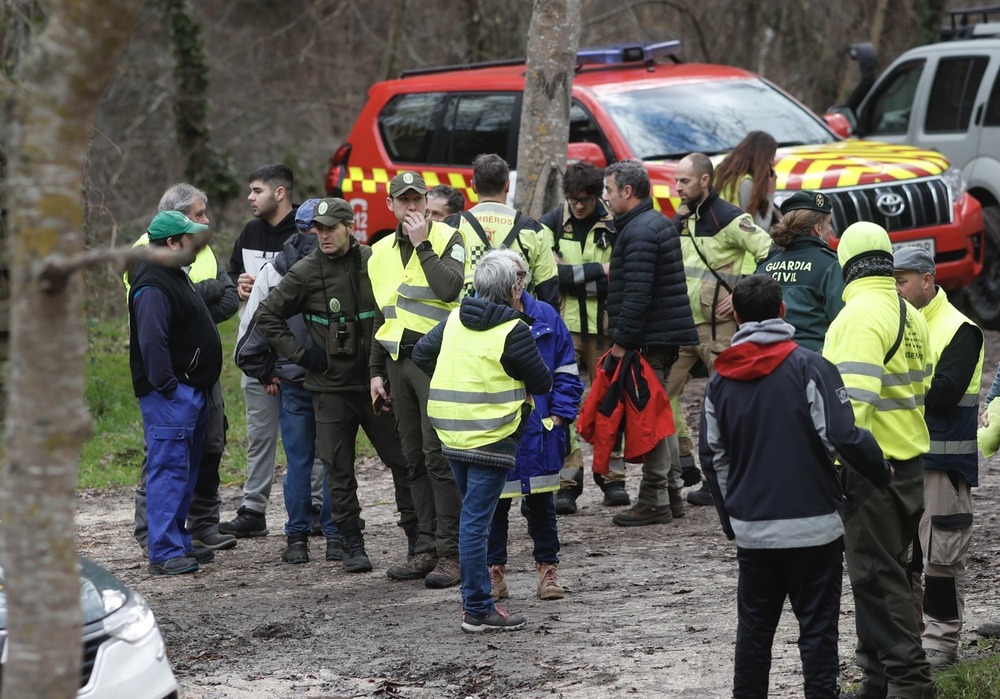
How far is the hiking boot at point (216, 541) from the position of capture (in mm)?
7773

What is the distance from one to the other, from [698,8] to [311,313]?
15098mm

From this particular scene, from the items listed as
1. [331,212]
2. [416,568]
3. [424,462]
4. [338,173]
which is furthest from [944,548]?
[338,173]

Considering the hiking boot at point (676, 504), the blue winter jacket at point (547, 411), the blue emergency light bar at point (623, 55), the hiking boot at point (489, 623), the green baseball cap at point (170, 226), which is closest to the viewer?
the hiking boot at point (489, 623)

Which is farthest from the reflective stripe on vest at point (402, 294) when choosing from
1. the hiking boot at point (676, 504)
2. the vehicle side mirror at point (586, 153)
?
the vehicle side mirror at point (586, 153)

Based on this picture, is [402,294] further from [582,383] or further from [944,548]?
[944,548]

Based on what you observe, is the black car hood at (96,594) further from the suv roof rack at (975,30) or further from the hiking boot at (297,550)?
the suv roof rack at (975,30)

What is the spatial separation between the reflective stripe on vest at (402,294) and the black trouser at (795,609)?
251cm

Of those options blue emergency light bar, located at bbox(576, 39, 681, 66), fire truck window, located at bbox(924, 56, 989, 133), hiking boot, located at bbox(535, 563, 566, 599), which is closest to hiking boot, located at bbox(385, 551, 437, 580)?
hiking boot, located at bbox(535, 563, 566, 599)

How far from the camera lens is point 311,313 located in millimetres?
7070

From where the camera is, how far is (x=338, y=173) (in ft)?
41.2

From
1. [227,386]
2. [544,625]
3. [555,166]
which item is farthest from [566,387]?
[227,386]

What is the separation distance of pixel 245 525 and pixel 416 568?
152 cm

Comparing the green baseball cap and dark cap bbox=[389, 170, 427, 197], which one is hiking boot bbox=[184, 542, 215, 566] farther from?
dark cap bbox=[389, 170, 427, 197]

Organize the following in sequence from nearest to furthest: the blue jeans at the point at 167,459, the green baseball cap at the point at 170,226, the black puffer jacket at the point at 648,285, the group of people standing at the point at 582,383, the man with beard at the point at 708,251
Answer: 1. the group of people standing at the point at 582,383
2. the green baseball cap at the point at 170,226
3. the blue jeans at the point at 167,459
4. the black puffer jacket at the point at 648,285
5. the man with beard at the point at 708,251
